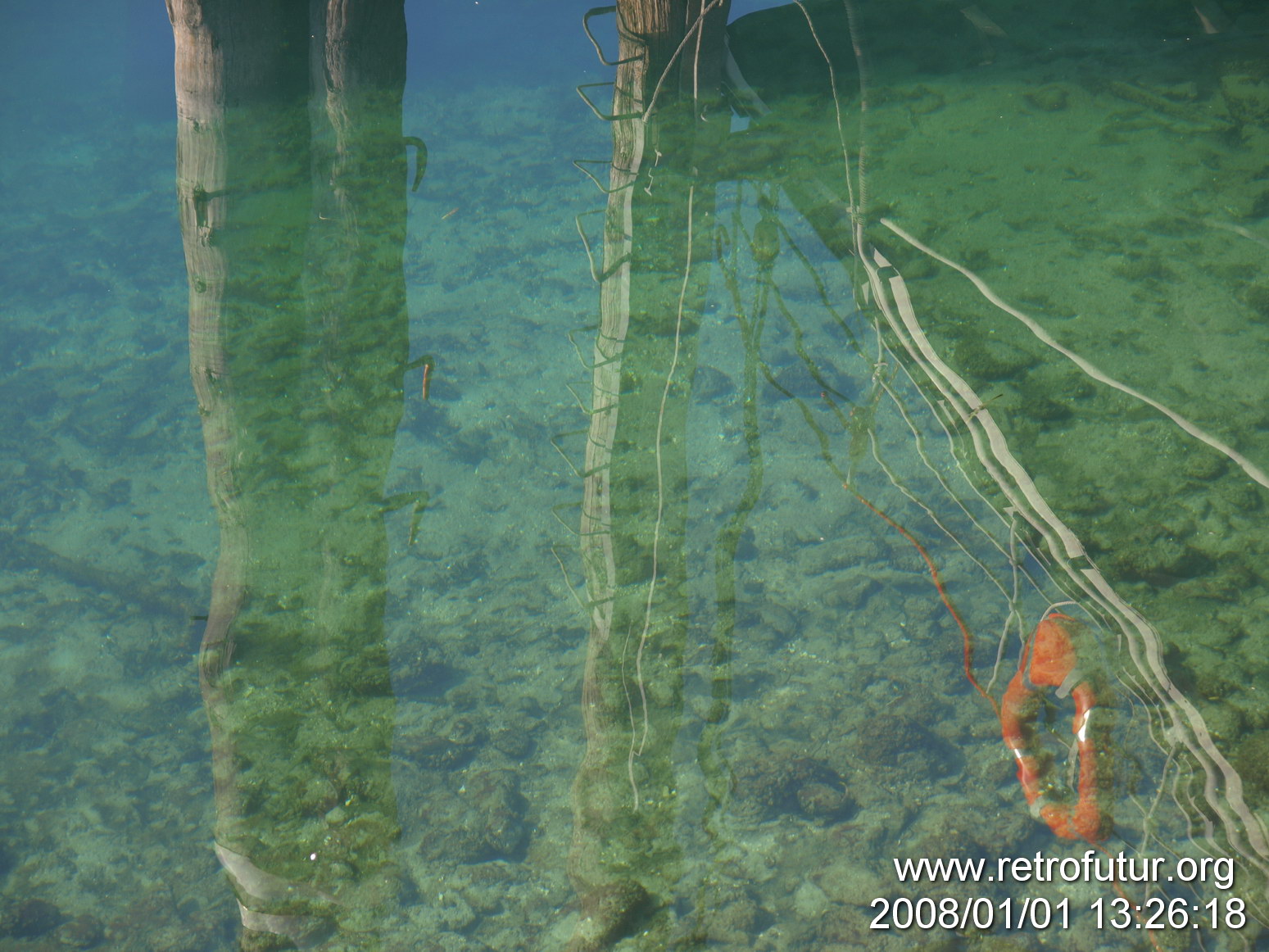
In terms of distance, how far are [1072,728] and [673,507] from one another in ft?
5.55

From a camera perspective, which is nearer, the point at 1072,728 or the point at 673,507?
the point at 1072,728

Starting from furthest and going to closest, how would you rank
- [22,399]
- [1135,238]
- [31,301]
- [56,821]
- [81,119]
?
[81,119]
[31,301]
[22,399]
[1135,238]
[56,821]

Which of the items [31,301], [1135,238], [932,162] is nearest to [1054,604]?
[1135,238]

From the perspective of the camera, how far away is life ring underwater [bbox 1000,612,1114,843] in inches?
105

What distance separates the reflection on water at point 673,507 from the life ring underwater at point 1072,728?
0.05 ft

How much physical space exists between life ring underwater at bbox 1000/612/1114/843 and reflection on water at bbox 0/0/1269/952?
1cm

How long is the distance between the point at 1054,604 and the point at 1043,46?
4.64m

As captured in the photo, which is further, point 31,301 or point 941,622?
point 31,301

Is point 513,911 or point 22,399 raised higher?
→ point 22,399

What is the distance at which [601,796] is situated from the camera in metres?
2.91

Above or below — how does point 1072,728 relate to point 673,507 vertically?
below

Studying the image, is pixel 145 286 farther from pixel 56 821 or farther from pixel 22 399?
pixel 56 821

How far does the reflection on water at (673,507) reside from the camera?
2746 millimetres

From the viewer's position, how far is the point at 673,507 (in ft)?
12.4
